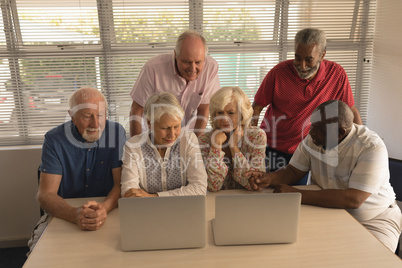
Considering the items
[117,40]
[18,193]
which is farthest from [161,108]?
[18,193]

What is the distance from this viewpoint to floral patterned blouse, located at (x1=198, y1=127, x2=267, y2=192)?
6.48ft

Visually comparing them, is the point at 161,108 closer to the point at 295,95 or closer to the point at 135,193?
the point at 135,193

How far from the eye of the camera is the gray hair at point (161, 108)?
1825 millimetres

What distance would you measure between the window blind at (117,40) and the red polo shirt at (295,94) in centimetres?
82

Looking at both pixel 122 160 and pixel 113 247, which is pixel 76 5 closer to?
pixel 122 160

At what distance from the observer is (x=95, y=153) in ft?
6.51


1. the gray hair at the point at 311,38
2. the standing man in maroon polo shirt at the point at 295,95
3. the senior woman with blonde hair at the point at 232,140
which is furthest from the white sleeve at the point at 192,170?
the gray hair at the point at 311,38

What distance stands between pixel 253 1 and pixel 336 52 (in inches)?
39.5

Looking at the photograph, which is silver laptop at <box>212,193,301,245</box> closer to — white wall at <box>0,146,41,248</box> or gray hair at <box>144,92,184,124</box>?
gray hair at <box>144,92,184,124</box>

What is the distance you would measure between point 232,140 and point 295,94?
2.38 ft

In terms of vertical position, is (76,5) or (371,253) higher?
(76,5)

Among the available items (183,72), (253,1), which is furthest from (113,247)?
(253,1)

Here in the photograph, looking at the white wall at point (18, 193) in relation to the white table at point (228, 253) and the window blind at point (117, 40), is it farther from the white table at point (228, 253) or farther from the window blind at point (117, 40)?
the white table at point (228, 253)

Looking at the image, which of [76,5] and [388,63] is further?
[388,63]
